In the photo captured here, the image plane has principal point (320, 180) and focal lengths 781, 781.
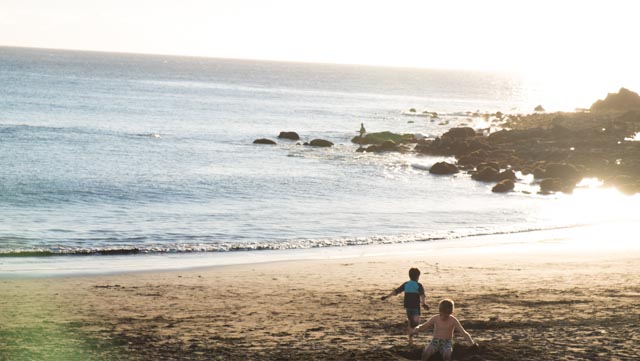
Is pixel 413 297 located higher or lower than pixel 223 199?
higher

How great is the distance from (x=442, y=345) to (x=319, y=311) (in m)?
5.86

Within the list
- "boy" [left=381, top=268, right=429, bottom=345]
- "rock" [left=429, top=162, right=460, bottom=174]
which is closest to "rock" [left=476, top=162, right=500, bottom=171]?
"rock" [left=429, top=162, right=460, bottom=174]

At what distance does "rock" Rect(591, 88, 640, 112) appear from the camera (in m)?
101

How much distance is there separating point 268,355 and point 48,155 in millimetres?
49941

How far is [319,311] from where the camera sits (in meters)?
19.5

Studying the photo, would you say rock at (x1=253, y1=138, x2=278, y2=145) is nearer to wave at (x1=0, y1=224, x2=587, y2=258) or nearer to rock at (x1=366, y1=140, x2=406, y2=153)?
rock at (x1=366, y1=140, x2=406, y2=153)

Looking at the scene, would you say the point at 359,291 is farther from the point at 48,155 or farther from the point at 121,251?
the point at 48,155

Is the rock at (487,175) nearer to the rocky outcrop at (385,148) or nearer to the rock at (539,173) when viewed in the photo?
the rock at (539,173)

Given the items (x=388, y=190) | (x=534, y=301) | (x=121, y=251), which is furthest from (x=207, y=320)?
(x=388, y=190)

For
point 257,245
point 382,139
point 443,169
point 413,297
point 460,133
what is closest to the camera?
point 413,297

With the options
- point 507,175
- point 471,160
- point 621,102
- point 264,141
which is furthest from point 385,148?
point 621,102

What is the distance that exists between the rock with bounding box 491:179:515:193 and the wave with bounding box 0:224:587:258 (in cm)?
1271

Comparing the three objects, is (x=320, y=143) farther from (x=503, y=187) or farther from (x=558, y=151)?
(x=503, y=187)

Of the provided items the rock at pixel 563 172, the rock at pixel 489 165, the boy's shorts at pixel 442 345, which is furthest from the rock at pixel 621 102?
the boy's shorts at pixel 442 345
